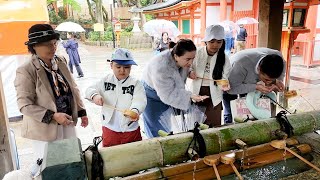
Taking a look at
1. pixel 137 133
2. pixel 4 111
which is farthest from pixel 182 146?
pixel 4 111

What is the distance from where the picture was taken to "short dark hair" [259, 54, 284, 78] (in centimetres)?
267

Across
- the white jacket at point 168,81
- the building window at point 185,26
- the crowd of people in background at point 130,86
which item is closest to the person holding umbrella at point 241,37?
the building window at point 185,26

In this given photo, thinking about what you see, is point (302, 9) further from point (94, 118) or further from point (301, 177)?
point (301, 177)

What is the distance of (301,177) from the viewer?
6.05 feet

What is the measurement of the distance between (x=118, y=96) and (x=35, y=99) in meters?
0.76

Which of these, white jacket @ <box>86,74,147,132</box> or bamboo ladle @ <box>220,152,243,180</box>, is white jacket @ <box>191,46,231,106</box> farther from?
bamboo ladle @ <box>220,152,243,180</box>

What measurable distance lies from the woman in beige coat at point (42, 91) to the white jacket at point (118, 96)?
32 cm

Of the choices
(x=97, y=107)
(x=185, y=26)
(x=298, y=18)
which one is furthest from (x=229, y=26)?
(x=97, y=107)

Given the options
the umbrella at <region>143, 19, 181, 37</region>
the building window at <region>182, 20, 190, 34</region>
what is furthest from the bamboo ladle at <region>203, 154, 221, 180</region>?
the building window at <region>182, 20, 190, 34</region>

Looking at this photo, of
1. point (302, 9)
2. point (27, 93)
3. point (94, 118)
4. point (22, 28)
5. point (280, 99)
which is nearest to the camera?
point (27, 93)

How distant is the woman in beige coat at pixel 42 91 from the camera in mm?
2418

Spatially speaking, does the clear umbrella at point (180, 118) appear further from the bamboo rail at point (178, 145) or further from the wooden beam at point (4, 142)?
the wooden beam at point (4, 142)

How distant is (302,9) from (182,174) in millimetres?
7278

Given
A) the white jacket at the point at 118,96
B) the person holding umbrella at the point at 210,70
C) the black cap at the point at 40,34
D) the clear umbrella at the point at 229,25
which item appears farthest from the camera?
the clear umbrella at the point at 229,25
